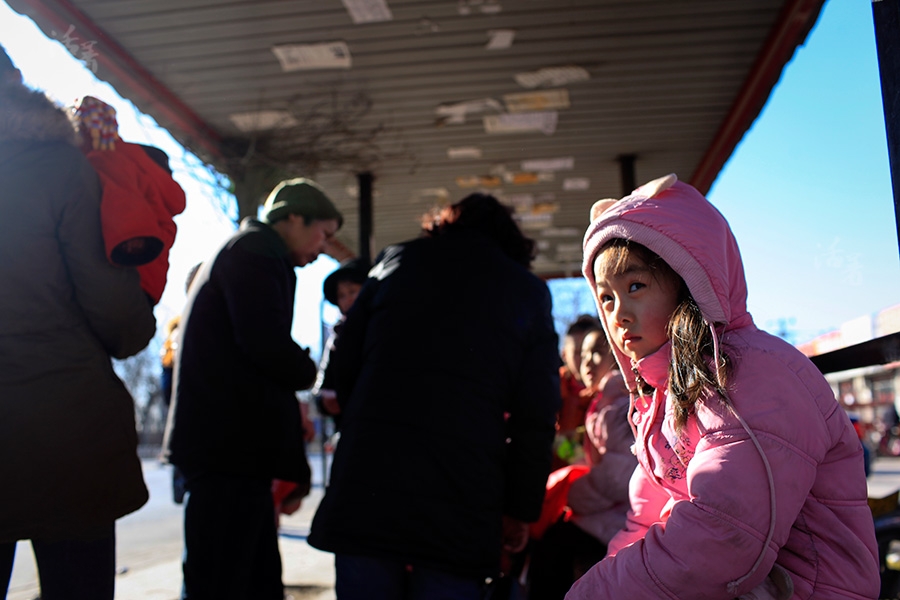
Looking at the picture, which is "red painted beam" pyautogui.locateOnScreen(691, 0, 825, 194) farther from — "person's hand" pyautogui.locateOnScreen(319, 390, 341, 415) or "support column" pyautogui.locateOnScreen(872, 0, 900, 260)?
"person's hand" pyautogui.locateOnScreen(319, 390, 341, 415)

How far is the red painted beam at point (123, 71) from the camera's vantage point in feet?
11.5

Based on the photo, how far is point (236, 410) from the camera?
233 centimetres

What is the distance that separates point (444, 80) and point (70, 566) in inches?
131

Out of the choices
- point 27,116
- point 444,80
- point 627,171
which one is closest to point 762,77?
point 627,171

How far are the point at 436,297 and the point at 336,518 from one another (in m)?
0.67

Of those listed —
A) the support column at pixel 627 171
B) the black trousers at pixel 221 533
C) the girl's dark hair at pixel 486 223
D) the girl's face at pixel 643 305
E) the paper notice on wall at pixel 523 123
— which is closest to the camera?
the girl's face at pixel 643 305

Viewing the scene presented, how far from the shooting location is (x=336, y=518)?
1.98m

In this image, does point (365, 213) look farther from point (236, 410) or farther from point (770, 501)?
point (770, 501)

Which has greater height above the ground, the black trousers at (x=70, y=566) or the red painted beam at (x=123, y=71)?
the red painted beam at (x=123, y=71)

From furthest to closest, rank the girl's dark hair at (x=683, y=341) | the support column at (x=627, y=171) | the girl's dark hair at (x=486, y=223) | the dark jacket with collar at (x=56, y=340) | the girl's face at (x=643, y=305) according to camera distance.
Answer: the support column at (x=627, y=171) → the girl's dark hair at (x=486, y=223) → the dark jacket with collar at (x=56, y=340) → the girl's face at (x=643, y=305) → the girl's dark hair at (x=683, y=341)

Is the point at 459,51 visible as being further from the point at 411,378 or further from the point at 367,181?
the point at 411,378

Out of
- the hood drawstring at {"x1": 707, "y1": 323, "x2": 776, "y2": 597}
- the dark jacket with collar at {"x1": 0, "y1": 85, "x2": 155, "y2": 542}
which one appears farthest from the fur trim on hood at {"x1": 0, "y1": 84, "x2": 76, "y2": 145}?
the hood drawstring at {"x1": 707, "y1": 323, "x2": 776, "y2": 597}

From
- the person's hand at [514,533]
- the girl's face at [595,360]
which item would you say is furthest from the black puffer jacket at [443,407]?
the girl's face at [595,360]

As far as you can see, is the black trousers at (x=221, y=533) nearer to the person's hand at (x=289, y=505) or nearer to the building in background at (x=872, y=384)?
the person's hand at (x=289, y=505)
